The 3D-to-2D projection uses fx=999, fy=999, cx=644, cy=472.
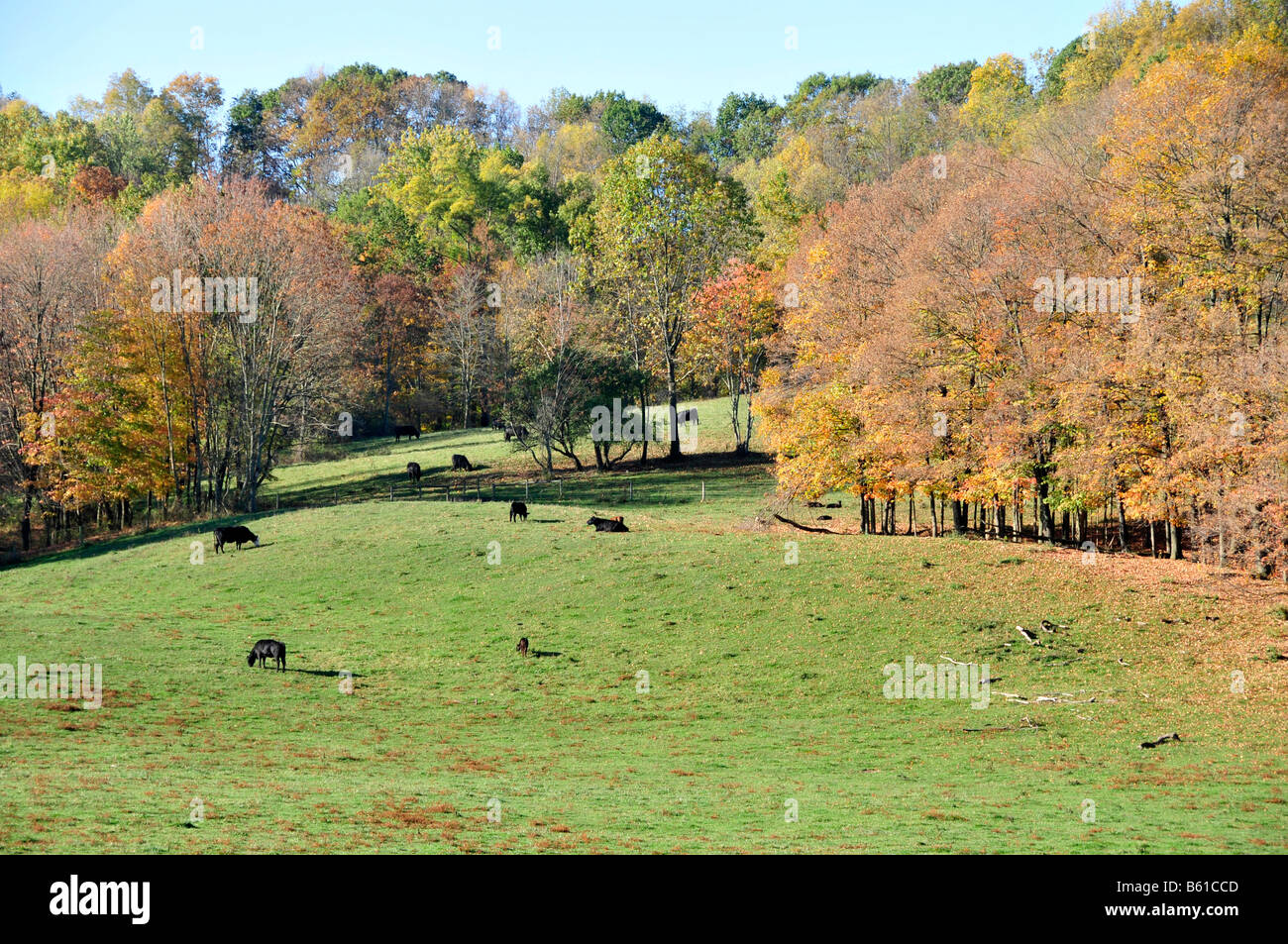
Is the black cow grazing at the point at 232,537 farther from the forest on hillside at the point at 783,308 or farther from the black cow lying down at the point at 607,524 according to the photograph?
the black cow lying down at the point at 607,524

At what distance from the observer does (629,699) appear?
98.2 ft

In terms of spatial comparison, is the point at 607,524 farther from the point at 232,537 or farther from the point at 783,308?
the point at 783,308

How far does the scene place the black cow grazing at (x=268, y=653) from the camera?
3195 cm

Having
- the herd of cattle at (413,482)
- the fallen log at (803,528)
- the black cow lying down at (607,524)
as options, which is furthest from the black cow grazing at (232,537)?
the fallen log at (803,528)

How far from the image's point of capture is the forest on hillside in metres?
38.9

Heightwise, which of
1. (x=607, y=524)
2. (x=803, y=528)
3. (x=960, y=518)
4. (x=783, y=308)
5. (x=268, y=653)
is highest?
(x=783, y=308)

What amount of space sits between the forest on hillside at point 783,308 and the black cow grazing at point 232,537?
42.9ft

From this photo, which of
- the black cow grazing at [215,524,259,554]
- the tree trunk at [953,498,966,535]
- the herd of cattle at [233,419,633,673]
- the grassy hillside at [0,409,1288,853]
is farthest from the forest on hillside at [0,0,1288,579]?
the black cow grazing at [215,524,259,554]

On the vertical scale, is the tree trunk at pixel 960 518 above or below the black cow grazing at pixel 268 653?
above

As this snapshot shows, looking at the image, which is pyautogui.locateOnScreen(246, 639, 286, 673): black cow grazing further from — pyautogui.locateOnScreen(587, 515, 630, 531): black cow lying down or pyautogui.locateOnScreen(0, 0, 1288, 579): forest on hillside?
→ pyautogui.locateOnScreen(0, 0, 1288, 579): forest on hillside

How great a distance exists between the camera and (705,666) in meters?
32.6

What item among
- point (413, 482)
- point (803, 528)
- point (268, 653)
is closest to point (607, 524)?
point (803, 528)

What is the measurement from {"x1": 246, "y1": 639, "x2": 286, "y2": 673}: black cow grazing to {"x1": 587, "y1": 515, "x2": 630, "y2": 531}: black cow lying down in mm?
19882

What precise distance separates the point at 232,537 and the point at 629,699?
2830 centimetres
